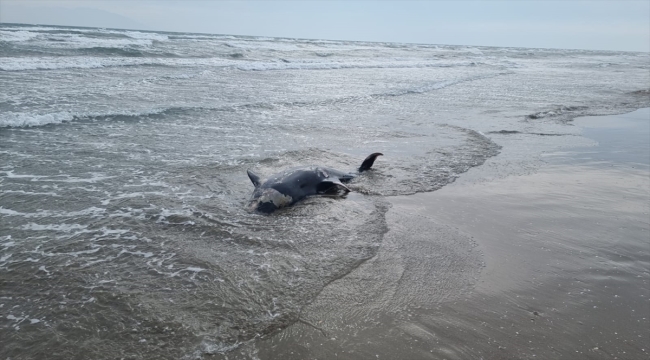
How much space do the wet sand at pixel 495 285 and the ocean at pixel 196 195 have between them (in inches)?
6.5

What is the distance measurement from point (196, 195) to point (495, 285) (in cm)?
434

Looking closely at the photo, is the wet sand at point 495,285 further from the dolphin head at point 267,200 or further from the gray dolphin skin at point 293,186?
the dolphin head at point 267,200

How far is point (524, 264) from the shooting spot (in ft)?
15.9

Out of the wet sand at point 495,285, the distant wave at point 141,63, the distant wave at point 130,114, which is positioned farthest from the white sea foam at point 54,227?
the distant wave at point 141,63

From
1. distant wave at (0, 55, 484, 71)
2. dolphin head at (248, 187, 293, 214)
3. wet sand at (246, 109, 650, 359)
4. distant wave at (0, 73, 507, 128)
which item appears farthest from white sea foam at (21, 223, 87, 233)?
distant wave at (0, 55, 484, 71)

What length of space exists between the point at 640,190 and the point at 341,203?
5159 millimetres

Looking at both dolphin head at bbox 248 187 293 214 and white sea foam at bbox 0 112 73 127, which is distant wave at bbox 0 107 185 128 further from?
dolphin head at bbox 248 187 293 214

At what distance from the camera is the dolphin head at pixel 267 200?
6109mm

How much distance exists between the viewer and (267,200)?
20.3ft

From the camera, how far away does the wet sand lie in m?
3.50

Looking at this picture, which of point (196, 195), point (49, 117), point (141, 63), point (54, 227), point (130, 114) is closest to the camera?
point (54, 227)

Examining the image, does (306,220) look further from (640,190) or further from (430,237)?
(640,190)

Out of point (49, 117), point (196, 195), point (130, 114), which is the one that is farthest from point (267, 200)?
point (49, 117)

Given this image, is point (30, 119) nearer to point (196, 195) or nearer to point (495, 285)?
point (196, 195)
